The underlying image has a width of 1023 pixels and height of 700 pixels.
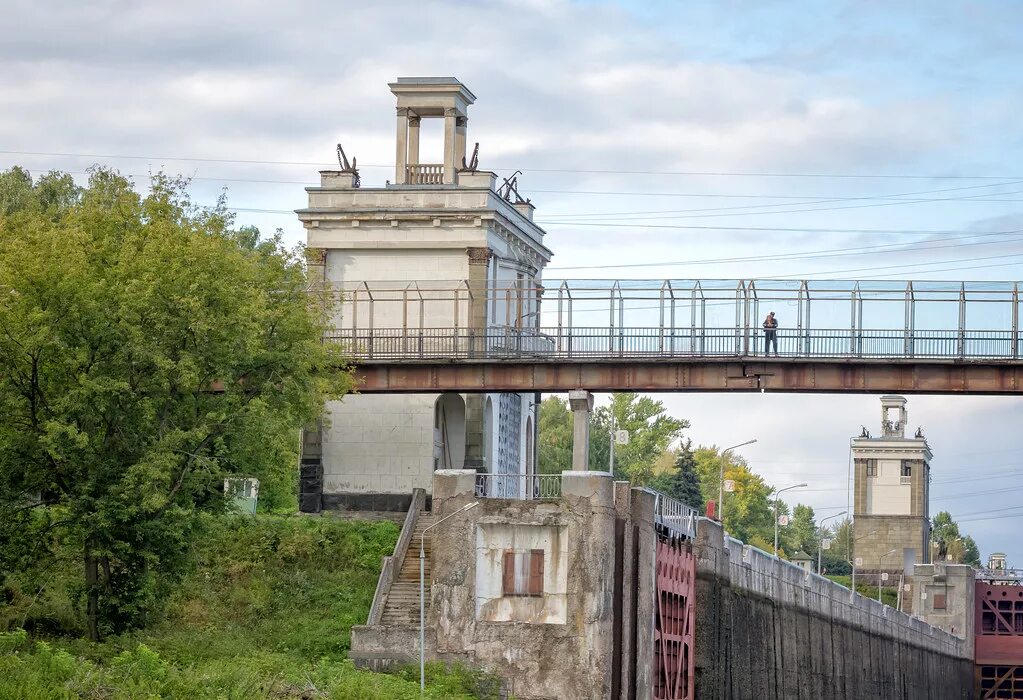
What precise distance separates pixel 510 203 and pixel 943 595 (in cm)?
4744

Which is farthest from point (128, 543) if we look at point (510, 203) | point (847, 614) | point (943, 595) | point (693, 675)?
point (943, 595)

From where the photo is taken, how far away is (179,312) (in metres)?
47.0

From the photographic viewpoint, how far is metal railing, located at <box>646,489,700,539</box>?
50031mm

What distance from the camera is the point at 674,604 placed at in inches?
2013

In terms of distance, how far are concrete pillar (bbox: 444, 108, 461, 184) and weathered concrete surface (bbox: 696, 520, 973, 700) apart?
717 inches

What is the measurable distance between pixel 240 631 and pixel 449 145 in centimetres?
2603

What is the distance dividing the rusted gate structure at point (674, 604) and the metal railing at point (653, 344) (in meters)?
7.68

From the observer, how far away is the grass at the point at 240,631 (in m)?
37.5

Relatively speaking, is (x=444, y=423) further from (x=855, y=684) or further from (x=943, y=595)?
(x=943, y=595)

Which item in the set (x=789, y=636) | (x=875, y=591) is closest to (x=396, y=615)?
(x=789, y=636)

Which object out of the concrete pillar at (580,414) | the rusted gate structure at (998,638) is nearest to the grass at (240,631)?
the concrete pillar at (580,414)

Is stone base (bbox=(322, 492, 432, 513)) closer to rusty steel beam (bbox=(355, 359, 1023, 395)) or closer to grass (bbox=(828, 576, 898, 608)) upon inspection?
rusty steel beam (bbox=(355, 359, 1023, 395))

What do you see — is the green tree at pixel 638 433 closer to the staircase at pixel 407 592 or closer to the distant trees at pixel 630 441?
the distant trees at pixel 630 441

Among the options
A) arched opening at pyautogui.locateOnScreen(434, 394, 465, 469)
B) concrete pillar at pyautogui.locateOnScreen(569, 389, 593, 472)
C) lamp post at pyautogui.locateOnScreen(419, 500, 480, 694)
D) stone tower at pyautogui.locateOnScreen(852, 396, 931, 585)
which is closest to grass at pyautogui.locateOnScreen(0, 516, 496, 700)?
lamp post at pyautogui.locateOnScreen(419, 500, 480, 694)
